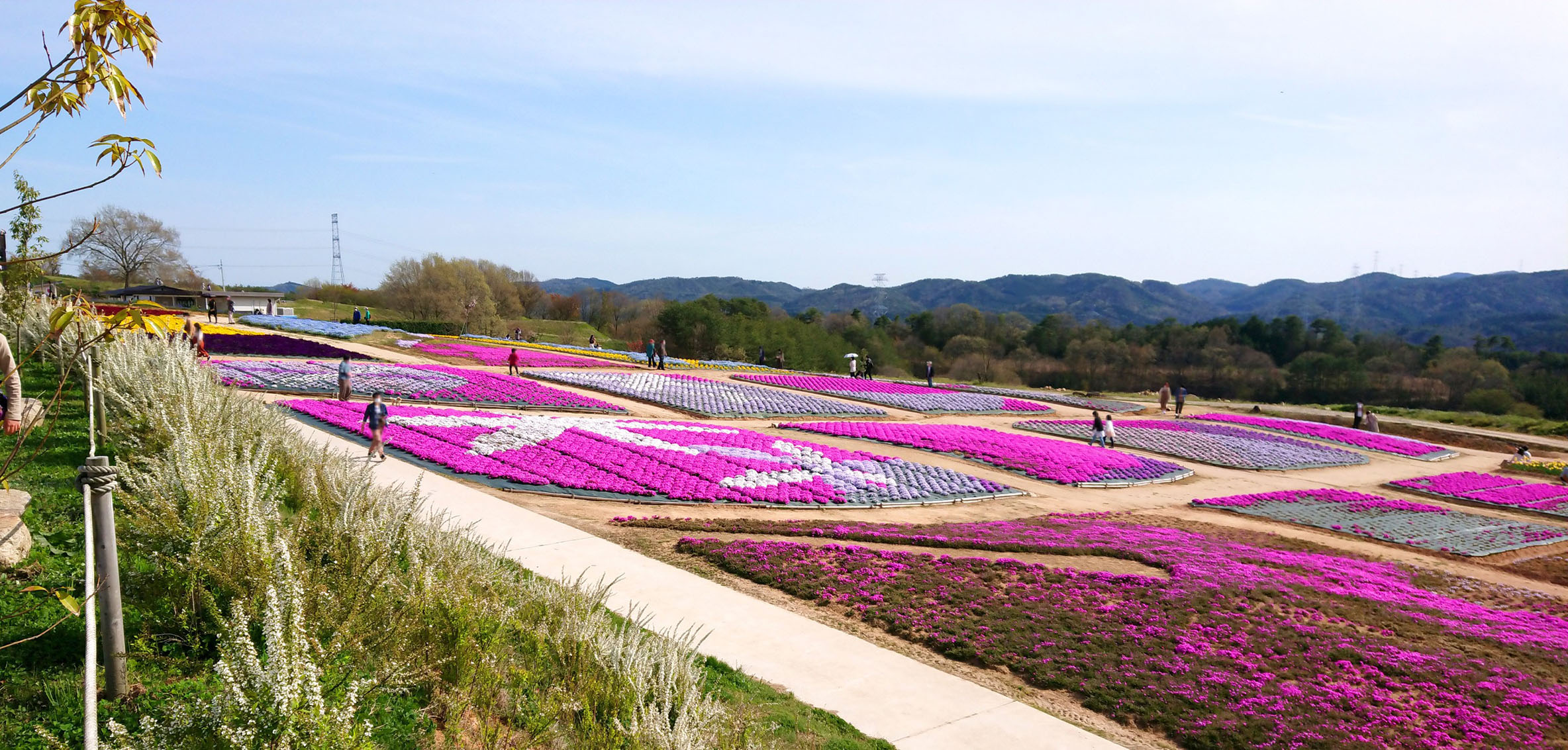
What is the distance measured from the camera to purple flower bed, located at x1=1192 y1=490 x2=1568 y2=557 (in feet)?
61.6

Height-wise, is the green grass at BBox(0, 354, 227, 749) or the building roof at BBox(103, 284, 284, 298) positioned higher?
the building roof at BBox(103, 284, 284, 298)

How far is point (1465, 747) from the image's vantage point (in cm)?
813

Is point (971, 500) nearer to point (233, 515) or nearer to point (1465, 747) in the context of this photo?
point (1465, 747)

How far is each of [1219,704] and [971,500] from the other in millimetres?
10684

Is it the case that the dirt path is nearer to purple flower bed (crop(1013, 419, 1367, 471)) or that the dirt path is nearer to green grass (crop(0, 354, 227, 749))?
green grass (crop(0, 354, 227, 749))

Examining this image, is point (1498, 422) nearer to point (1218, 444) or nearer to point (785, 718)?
point (1218, 444)

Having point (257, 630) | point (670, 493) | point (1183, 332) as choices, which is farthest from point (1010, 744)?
point (1183, 332)

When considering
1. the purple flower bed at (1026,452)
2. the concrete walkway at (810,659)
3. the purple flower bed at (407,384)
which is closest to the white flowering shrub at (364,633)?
the concrete walkway at (810,659)

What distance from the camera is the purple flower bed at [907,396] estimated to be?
124 ft

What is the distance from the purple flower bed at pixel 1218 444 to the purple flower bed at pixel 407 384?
720 inches

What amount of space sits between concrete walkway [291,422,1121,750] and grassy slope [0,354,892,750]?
470 mm

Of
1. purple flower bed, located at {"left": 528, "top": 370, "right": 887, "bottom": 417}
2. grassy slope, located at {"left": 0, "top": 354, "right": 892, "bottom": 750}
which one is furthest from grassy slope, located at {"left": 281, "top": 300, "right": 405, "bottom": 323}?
grassy slope, located at {"left": 0, "top": 354, "right": 892, "bottom": 750}

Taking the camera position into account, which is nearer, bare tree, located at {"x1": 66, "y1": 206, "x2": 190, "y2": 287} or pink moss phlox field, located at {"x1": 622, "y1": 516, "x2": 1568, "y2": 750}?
pink moss phlox field, located at {"x1": 622, "y1": 516, "x2": 1568, "y2": 750}

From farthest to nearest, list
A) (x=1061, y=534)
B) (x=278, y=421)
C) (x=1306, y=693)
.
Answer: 1. (x=1061, y=534)
2. (x=278, y=421)
3. (x=1306, y=693)
